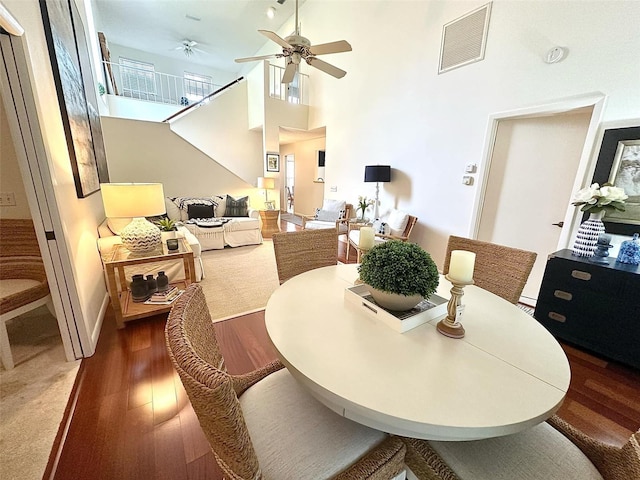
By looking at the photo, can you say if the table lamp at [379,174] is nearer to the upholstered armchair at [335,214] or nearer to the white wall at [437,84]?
the white wall at [437,84]

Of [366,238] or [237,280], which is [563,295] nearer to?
[366,238]

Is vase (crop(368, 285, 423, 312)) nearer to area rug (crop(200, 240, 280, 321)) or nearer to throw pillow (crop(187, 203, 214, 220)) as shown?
area rug (crop(200, 240, 280, 321))

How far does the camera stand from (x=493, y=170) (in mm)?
2986

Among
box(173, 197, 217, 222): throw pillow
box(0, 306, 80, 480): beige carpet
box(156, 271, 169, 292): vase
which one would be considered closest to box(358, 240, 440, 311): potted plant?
box(0, 306, 80, 480): beige carpet

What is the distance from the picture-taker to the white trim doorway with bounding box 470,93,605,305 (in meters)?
2.25

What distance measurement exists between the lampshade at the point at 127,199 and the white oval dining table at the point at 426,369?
1.73 metres

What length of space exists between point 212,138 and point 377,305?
6166 millimetres

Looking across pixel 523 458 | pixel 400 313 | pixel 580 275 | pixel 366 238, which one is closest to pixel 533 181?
pixel 580 275

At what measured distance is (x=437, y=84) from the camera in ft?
11.1

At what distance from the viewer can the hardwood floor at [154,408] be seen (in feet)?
3.87

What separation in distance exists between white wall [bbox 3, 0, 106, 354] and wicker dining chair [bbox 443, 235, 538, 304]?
2.54 metres

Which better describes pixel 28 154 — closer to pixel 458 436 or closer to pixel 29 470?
pixel 29 470

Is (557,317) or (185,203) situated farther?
(185,203)

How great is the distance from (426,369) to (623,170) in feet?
8.64
